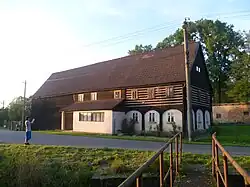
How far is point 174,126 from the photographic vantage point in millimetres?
27516

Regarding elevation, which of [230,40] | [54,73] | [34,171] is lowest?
[34,171]

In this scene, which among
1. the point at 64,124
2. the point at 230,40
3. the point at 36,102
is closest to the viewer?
the point at 64,124

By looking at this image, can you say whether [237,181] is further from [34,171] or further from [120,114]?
[120,114]

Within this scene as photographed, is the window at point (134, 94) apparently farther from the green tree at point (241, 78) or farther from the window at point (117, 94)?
the green tree at point (241, 78)

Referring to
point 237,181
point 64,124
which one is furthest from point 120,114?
point 237,181

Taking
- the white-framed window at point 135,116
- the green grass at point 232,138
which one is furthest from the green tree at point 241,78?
the white-framed window at point 135,116

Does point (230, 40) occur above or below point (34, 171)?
above

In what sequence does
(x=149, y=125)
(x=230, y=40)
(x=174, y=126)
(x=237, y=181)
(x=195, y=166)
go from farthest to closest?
(x=230, y=40) < (x=149, y=125) < (x=174, y=126) < (x=195, y=166) < (x=237, y=181)

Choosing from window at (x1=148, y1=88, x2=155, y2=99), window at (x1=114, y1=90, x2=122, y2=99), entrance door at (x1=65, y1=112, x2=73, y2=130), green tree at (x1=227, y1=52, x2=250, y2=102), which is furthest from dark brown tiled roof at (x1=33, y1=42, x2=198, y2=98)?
green tree at (x1=227, y1=52, x2=250, y2=102)

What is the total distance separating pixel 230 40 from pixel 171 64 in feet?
85.3

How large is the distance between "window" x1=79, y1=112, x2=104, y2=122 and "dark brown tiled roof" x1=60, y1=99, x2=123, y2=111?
57 cm

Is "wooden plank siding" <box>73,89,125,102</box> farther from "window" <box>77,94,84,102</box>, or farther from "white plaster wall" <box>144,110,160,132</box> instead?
"white plaster wall" <box>144,110,160,132</box>

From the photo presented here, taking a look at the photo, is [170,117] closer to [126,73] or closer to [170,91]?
[170,91]

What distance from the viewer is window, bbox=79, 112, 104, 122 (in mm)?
32088
